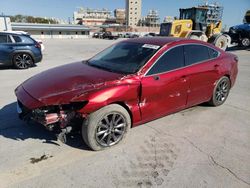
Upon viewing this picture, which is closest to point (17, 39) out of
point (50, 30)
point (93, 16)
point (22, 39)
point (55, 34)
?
point (22, 39)

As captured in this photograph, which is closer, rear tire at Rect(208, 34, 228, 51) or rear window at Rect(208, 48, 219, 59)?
rear window at Rect(208, 48, 219, 59)

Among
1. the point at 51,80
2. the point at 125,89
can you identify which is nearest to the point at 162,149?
the point at 125,89

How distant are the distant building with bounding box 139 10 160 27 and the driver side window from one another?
124 meters

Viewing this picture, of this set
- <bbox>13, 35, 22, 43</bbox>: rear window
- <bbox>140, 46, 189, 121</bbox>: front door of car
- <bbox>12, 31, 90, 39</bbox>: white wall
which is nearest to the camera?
<bbox>140, 46, 189, 121</bbox>: front door of car

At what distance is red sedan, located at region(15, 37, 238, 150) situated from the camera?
10.4 feet

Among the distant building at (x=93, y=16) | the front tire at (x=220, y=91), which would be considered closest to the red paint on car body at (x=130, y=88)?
the front tire at (x=220, y=91)

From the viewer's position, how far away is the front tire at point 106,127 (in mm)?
3186

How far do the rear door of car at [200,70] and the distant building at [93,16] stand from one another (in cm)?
12493

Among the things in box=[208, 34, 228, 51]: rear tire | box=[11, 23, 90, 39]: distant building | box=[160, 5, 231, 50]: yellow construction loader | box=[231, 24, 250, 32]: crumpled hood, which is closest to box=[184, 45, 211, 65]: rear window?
box=[160, 5, 231, 50]: yellow construction loader

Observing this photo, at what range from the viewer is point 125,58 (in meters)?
4.12

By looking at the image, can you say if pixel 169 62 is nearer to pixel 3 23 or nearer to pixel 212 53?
pixel 212 53

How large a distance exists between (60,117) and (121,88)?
0.95 meters

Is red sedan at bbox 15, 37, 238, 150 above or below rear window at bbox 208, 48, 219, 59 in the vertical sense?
below

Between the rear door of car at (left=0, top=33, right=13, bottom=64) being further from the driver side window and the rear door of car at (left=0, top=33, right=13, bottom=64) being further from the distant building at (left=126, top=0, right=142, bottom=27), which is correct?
the distant building at (left=126, top=0, right=142, bottom=27)
